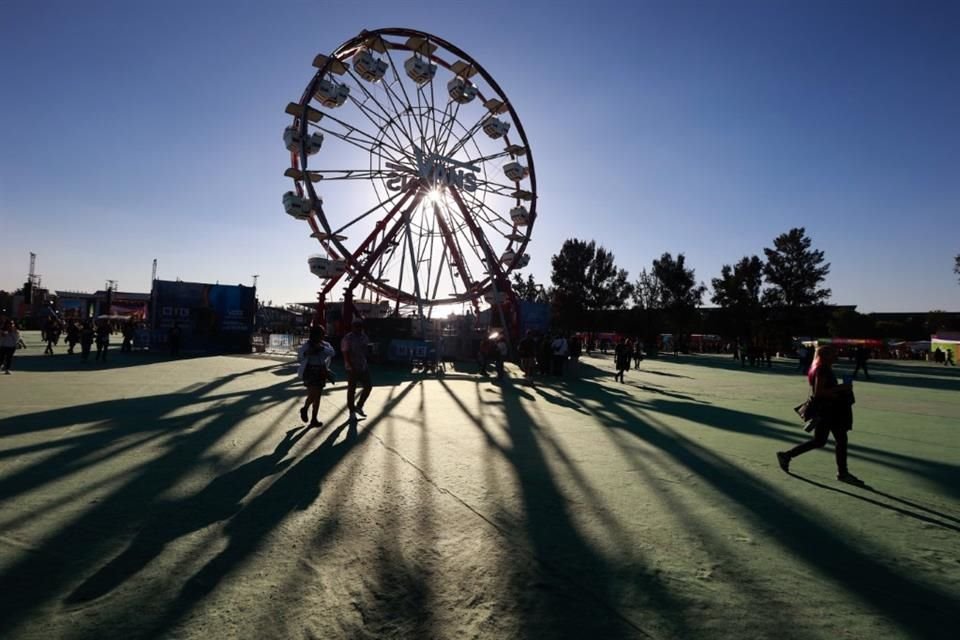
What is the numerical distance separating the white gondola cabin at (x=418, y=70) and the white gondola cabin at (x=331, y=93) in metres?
2.97

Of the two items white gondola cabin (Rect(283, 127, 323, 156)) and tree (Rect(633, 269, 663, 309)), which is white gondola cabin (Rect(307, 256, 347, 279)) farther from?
tree (Rect(633, 269, 663, 309))

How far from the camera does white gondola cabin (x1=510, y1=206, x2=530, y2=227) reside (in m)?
26.8

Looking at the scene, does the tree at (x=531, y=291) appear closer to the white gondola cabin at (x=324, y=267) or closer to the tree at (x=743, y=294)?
the tree at (x=743, y=294)

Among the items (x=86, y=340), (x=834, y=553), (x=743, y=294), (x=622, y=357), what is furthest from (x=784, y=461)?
(x=743, y=294)

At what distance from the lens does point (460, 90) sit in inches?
979

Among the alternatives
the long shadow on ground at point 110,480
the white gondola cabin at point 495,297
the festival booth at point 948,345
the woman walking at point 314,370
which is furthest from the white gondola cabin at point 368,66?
the festival booth at point 948,345

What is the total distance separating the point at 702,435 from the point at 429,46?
72.0 feet

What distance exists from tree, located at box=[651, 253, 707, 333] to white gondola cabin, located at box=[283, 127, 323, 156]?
1963 inches

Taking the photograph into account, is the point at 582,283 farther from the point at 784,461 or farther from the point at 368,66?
the point at 784,461

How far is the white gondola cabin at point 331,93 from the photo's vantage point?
70.9ft

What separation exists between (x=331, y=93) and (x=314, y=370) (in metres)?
17.1

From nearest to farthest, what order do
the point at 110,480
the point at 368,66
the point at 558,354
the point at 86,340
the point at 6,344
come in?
the point at 110,480
the point at 6,344
the point at 86,340
the point at 558,354
the point at 368,66

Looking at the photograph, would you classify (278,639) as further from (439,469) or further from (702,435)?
(702,435)

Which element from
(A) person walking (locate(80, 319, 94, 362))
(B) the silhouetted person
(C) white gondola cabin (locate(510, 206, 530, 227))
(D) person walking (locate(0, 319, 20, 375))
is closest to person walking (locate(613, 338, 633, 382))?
(C) white gondola cabin (locate(510, 206, 530, 227))
